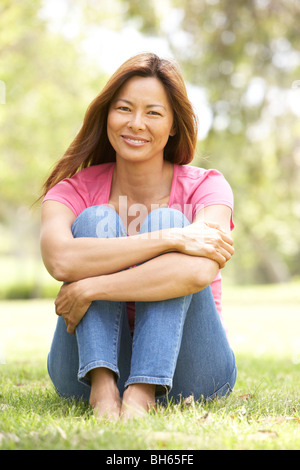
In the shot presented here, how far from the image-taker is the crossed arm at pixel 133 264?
2285 mm

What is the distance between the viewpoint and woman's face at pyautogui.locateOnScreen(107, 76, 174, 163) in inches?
110

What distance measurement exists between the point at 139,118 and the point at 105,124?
0.30 metres

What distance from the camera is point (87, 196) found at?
9.55ft

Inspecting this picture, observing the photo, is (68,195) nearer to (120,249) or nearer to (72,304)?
(120,249)

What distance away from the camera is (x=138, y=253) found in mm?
2393

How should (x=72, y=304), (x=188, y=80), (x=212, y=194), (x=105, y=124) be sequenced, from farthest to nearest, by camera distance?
(x=188, y=80) < (x=105, y=124) < (x=212, y=194) < (x=72, y=304)

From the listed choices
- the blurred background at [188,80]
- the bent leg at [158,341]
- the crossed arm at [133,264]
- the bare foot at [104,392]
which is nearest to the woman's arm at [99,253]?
the crossed arm at [133,264]

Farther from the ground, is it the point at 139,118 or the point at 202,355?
the point at 139,118

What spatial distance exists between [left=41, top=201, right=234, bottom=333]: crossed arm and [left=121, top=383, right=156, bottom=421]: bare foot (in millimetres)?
339

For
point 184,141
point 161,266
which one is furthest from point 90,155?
point 161,266

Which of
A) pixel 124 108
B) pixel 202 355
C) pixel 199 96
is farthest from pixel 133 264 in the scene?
pixel 199 96

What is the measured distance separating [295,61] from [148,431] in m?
10.3

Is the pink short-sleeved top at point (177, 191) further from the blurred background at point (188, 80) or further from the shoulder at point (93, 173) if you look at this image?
the blurred background at point (188, 80)

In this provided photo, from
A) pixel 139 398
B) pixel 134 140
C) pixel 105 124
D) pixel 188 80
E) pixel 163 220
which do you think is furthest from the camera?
pixel 188 80
